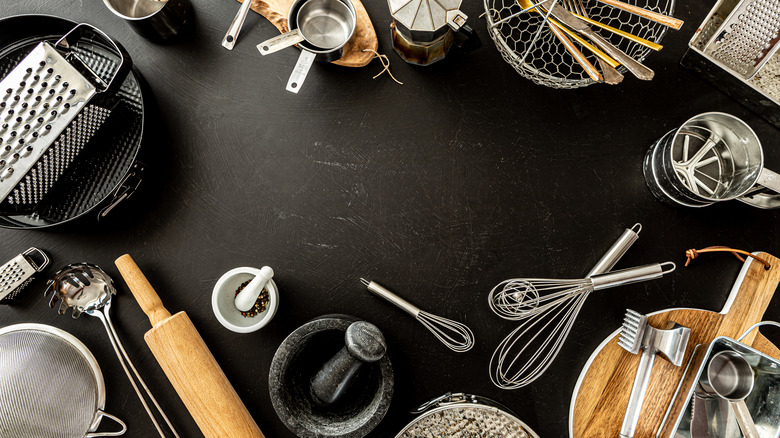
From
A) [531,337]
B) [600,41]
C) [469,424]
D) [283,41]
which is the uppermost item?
[600,41]

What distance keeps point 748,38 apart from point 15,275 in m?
1.43

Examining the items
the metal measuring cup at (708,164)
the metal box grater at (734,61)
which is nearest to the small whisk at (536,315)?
the metal measuring cup at (708,164)

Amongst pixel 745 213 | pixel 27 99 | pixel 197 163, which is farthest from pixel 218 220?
pixel 745 213

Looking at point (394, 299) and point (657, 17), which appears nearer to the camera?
point (657, 17)

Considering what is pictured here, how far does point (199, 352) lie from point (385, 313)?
34 centimetres

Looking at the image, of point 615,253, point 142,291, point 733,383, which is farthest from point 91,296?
point 733,383

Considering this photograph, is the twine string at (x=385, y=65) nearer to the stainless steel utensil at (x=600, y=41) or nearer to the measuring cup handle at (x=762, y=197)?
the stainless steel utensil at (x=600, y=41)

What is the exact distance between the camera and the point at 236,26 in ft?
2.89

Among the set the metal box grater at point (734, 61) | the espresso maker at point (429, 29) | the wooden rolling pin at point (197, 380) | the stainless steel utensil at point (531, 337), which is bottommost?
the wooden rolling pin at point (197, 380)

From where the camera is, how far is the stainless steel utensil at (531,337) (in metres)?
0.87

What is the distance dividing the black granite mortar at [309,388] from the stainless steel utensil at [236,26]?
0.55 metres

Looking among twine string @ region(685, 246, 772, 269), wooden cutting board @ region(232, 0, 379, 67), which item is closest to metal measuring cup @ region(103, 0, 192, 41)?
wooden cutting board @ region(232, 0, 379, 67)

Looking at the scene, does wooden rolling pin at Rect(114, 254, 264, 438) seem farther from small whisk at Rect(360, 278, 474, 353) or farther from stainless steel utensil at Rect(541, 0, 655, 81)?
stainless steel utensil at Rect(541, 0, 655, 81)

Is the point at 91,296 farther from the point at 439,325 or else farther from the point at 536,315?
the point at 536,315
